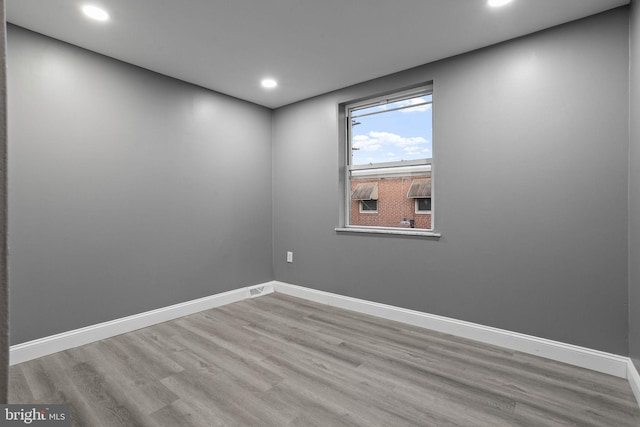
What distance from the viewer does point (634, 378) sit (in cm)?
185

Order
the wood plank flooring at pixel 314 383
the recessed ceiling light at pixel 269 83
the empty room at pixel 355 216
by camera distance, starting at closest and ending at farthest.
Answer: the wood plank flooring at pixel 314 383 < the empty room at pixel 355 216 < the recessed ceiling light at pixel 269 83

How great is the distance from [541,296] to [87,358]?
3.36m

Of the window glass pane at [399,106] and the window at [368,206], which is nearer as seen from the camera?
the window glass pane at [399,106]

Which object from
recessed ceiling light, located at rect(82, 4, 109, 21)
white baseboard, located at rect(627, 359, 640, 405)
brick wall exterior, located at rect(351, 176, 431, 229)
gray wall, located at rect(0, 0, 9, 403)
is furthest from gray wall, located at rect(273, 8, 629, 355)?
gray wall, located at rect(0, 0, 9, 403)

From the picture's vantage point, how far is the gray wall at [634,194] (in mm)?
1808

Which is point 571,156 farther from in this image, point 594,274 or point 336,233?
point 336,233

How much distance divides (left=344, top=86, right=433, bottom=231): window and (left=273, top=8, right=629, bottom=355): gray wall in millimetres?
190

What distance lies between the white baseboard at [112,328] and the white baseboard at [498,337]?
116 cm

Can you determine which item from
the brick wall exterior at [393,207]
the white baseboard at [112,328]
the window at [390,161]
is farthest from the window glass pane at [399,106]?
the white baseboard at [112,328]

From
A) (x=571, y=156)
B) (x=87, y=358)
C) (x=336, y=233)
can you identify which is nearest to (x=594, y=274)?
(x=571, y=156)

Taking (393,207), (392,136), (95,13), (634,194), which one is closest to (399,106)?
(392,136)

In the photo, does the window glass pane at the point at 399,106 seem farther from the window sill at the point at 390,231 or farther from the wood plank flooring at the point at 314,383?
the wood plank flooring at the point at 314,383

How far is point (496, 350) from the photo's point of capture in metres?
2.38

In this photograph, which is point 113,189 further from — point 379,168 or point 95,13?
point 379,168
